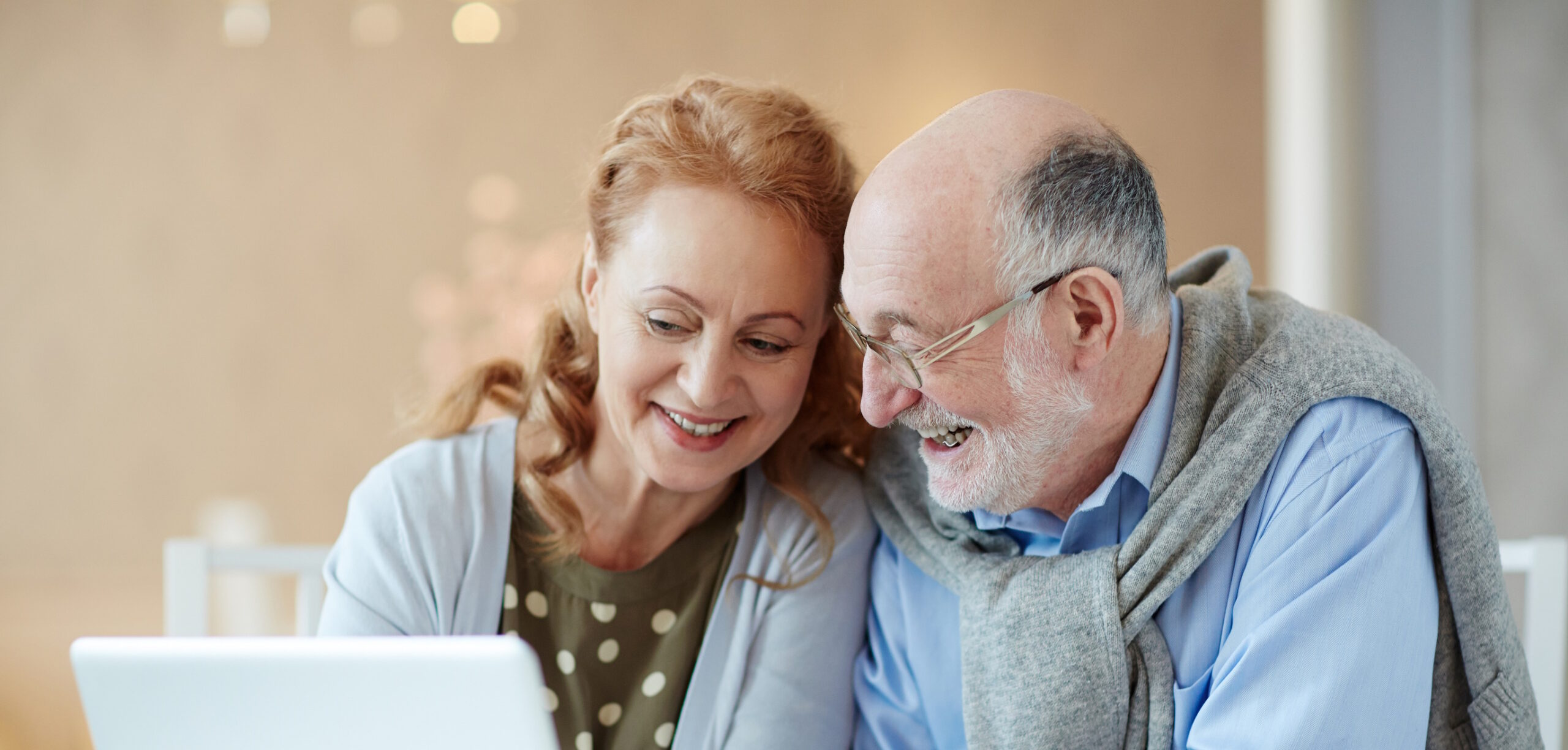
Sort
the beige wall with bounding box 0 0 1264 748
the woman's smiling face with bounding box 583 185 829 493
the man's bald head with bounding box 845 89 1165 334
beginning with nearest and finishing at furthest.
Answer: the man's bald head with bounding box 845 89 1165 334 < the woman's smiling face with bounding box 583 185 829 493 < the beige wall with bounding box 0 0 1264 748

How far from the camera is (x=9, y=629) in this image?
3246 millimetres

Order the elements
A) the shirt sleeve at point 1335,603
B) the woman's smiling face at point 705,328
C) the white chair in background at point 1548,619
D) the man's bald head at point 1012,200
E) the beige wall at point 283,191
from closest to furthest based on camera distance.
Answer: the shirt sleeve at point 1335,603
the man's bald head at point 1012,200
the woman's smiling face at point 705,328
the white chair in background at point 1548,619
the beige wall at point 283,191

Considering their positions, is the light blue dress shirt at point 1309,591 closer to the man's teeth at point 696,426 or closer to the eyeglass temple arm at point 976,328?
the eyeglass temple arm at point 976,328

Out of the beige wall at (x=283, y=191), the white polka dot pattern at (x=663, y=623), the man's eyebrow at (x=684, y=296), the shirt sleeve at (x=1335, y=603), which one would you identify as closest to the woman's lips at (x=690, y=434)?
the man's eyebrow at (x=684, y=296)

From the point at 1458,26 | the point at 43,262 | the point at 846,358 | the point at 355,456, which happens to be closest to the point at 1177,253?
the point at 1458,26

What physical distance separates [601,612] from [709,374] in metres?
0.34

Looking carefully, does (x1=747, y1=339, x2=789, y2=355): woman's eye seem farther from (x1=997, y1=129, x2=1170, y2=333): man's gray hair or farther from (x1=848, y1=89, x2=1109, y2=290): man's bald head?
(x1=997, y1=129, x2=1170, y2=333): man's gray hair

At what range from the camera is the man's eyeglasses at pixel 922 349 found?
1044 mm

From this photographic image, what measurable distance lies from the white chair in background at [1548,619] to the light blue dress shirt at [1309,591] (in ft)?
1.59

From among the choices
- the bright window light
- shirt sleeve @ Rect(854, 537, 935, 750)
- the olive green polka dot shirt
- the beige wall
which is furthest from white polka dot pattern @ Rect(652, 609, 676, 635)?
the bright window light

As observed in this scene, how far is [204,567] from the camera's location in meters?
1.45

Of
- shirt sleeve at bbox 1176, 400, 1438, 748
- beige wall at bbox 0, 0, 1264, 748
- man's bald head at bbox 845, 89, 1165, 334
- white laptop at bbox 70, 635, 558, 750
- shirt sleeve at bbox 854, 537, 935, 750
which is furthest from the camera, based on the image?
beige wall at bbox 0, 0, 1264, 748

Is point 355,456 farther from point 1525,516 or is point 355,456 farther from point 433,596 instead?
point 1525,516

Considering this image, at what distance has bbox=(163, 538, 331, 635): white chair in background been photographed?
1.45m
